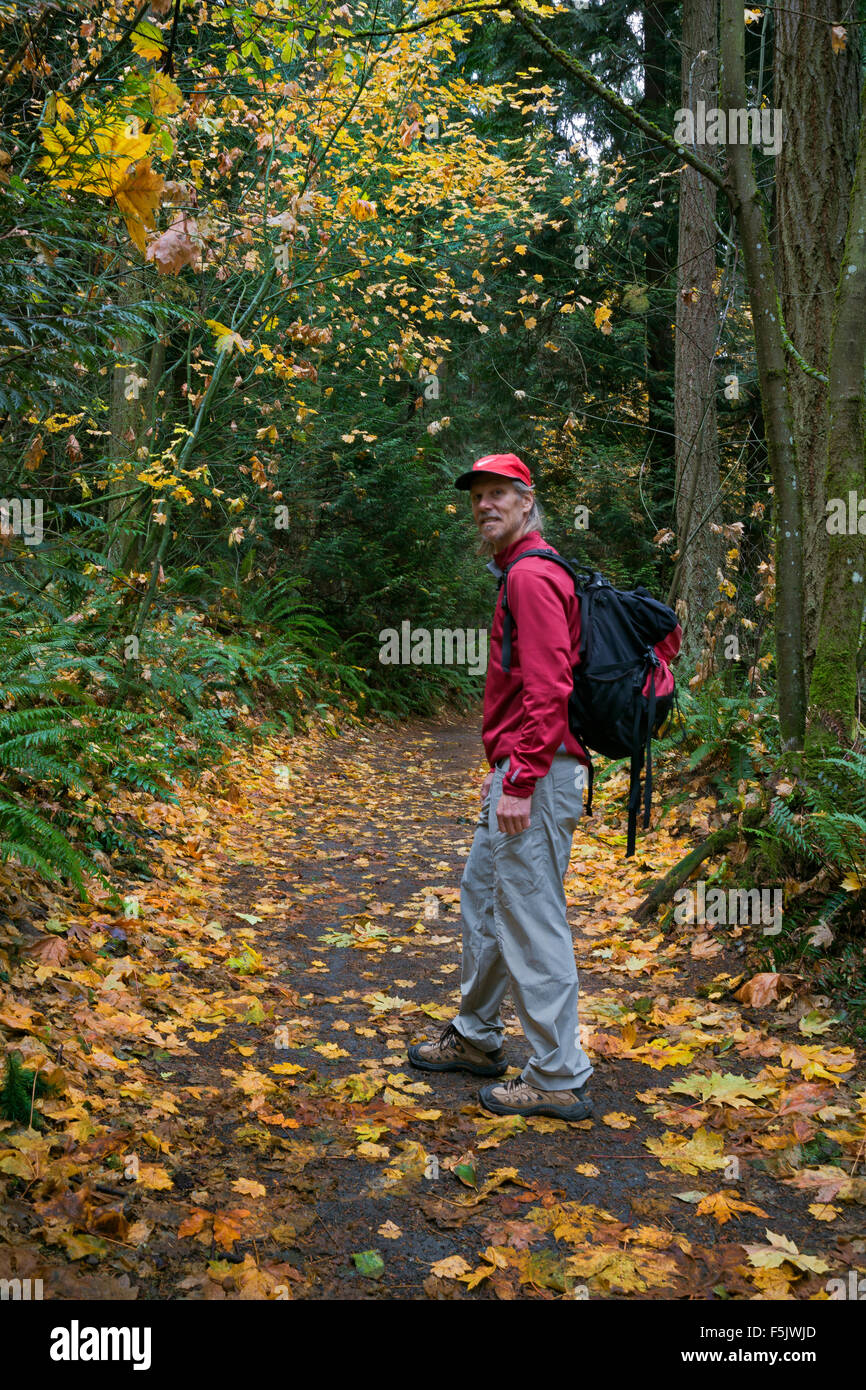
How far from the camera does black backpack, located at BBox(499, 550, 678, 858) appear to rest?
3424 millimetres

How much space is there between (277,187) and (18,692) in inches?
275

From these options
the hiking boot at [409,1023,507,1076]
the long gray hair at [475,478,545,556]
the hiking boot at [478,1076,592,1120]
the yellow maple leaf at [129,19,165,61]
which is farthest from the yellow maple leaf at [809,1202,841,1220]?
the yellow maple leaf at [129,19,165,61]

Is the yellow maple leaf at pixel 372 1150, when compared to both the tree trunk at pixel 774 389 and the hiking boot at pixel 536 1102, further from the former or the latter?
the tree trunk at pixel 774 389

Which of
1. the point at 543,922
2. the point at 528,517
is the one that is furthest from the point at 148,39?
the point at 543,922

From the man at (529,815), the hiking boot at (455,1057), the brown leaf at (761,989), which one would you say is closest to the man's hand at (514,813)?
the man at (529,815)

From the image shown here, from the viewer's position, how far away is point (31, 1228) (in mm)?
2346

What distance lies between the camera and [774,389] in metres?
4.81

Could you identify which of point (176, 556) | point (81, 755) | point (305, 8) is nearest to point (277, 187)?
point (305, 8)

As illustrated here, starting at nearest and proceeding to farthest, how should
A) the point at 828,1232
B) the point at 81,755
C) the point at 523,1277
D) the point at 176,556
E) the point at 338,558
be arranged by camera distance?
the point at 523,1277, the point at 828,1232, the point at 81,755, the point at 176,556, the point at 338,558

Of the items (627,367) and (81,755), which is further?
(627,367)

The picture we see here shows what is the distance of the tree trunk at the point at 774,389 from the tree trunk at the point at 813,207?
481mm

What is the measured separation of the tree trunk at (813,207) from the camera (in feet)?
17.6

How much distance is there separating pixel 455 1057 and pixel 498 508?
7.40 ft
